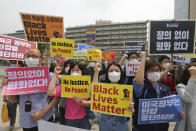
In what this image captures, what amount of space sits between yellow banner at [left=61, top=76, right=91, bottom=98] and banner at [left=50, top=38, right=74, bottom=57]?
202 cm

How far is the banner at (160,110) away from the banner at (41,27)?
325 centimetres

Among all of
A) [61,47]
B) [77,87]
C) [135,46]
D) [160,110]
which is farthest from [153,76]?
[135,46]

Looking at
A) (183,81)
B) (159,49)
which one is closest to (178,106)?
(183,81)

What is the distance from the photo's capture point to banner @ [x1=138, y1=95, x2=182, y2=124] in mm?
1849

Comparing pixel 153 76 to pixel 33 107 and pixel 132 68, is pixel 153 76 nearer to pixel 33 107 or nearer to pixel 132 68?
pixel 132 68

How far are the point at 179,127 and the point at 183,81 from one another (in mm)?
682

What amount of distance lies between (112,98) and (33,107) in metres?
1.14

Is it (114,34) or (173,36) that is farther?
(114,34)

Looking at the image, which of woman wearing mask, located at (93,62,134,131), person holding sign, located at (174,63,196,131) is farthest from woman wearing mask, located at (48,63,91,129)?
person holding sign, located at (174,63,196,131)

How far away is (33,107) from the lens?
201 centimetres

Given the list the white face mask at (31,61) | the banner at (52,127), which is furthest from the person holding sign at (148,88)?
the white face mask at (31,61)

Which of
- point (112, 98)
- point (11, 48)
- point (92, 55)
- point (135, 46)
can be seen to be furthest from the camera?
point (135, 46)

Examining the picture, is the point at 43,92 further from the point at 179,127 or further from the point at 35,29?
the point at 35,29

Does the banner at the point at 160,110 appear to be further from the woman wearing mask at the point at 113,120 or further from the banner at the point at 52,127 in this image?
the banner at the point at 52,127
